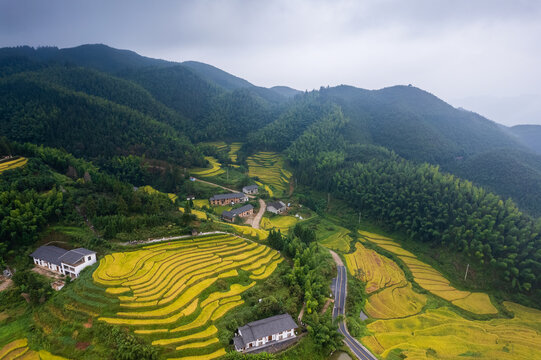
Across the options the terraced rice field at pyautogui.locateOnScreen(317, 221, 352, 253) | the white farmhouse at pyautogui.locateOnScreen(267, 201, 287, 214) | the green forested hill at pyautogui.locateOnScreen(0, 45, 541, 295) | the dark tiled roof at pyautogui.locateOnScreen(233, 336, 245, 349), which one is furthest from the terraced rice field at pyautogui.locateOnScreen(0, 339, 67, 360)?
the green forested hill at pyautogui.locateOnScreen(0, 45, 541, 295)

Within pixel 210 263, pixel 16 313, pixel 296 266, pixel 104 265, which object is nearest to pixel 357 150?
pixel 296 266

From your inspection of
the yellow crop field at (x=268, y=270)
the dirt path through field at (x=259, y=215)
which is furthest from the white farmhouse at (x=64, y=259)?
the dirt path through field at (x=259, y=215)

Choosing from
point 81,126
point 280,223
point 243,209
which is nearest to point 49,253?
point 243,209

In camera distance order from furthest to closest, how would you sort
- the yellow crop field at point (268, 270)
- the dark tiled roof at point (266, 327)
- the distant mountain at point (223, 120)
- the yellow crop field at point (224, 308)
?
the distant mountain at point (223, 120)
the yellow crop field at point (268, 270)
the yellow crop field at point (224, 308)
the dark tiled roof at point (266, 327)

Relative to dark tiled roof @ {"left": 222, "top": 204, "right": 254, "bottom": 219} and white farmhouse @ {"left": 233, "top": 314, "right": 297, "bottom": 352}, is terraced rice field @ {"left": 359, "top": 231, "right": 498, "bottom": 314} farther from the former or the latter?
dark tiled roof @ {"left": 222, "top": 204, "right": 254, "bottom": 219}

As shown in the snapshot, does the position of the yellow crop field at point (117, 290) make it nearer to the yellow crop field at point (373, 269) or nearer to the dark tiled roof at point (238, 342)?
the dark tiled roof at point (238, 342)
